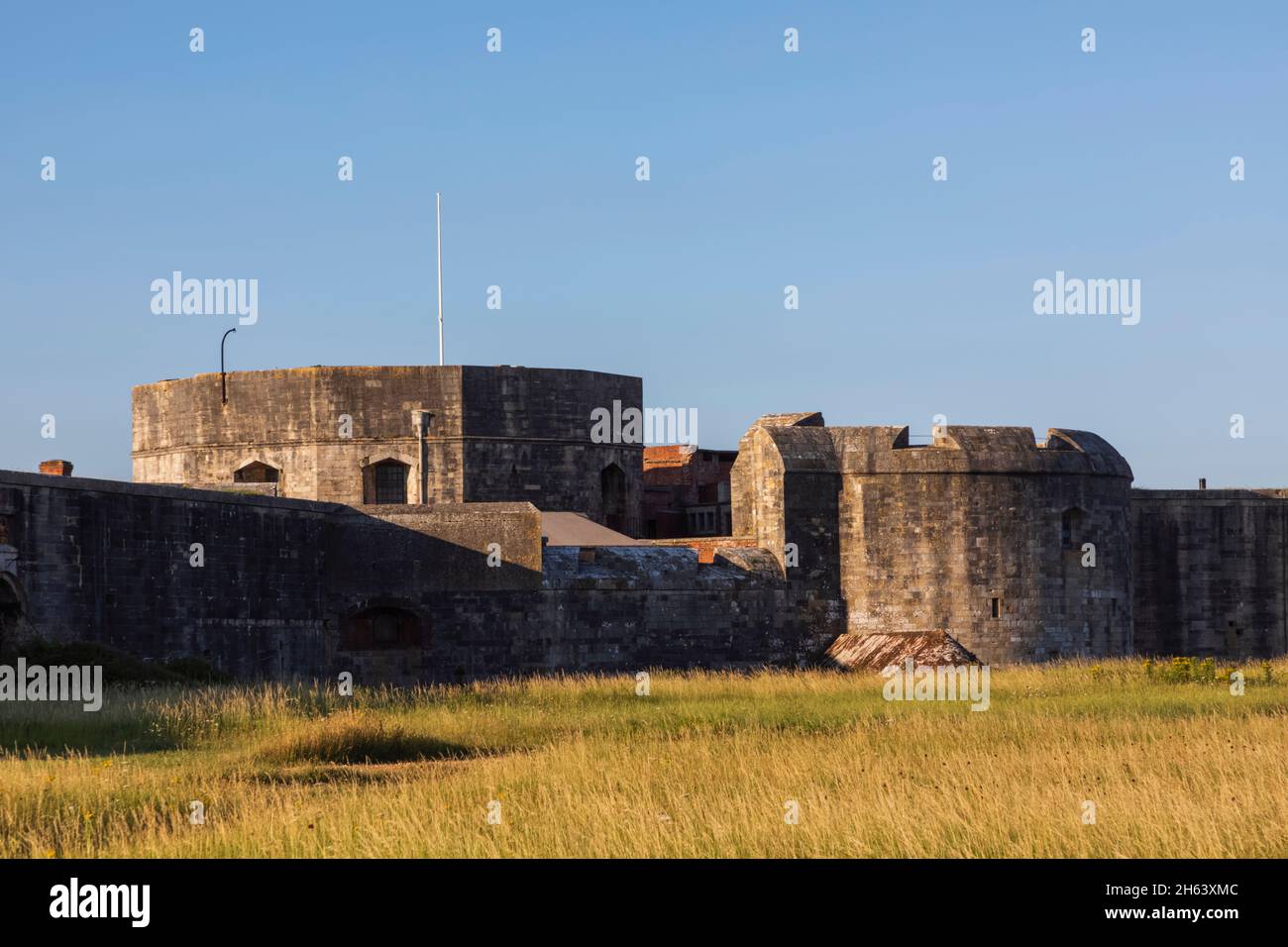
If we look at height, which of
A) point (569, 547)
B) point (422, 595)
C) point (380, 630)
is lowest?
point (380, 630)

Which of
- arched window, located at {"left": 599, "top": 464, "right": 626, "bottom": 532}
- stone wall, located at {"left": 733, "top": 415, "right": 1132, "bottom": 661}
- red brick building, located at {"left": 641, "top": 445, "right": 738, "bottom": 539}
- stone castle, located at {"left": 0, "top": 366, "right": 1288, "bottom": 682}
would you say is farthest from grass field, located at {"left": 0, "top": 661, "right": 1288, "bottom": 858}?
red brick building, located at {"left": 641, "top": 445, "right": 738, "bottom": 539}

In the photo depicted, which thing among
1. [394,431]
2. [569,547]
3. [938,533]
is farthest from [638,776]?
[394,431]

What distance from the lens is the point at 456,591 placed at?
3072cm

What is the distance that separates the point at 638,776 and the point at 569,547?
57.2 ft

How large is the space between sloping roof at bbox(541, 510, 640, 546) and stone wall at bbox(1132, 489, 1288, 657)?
11.3m

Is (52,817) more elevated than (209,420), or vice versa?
(209,420)

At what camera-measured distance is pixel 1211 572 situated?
124 ft

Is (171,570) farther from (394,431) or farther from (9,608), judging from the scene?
(394,431)

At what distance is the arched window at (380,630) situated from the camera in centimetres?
3066

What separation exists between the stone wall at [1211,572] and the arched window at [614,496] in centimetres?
1151

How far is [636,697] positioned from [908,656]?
812 centimetres

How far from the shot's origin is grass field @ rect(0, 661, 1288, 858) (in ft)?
37.6
